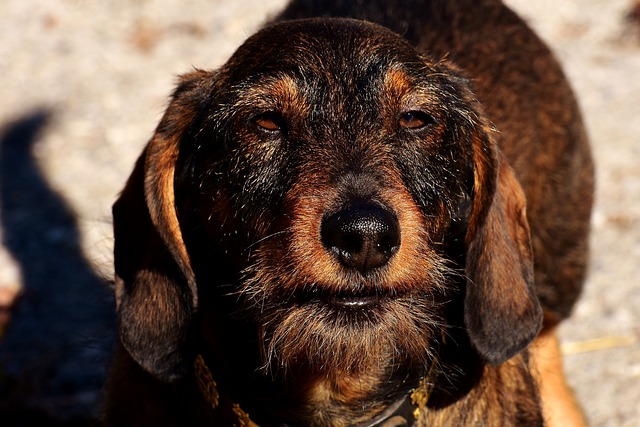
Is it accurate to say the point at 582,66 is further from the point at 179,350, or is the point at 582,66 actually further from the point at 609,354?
the point at 179,350

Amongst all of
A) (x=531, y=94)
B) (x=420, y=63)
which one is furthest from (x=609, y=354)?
(x=420, y=63)

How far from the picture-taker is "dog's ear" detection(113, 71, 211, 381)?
345cm

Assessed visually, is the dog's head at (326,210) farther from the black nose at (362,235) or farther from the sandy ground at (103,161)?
the sandy ground at (103,161)

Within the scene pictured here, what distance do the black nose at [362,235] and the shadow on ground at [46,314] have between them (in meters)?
1.84

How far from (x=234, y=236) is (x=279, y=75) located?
51 centimetres

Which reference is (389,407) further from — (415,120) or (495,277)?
(415,120)

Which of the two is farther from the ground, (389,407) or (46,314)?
(389,407)

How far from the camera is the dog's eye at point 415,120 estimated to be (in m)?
3.43

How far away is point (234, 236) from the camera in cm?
340

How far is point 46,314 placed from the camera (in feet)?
18.7

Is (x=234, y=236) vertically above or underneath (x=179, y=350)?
above

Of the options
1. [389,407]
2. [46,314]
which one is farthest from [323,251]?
[46,314]

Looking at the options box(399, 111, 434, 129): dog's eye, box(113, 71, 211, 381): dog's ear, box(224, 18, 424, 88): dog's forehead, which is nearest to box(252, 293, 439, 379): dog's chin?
box(113, 71, 211, 381): dog's ear

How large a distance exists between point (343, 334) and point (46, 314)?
117 inches
